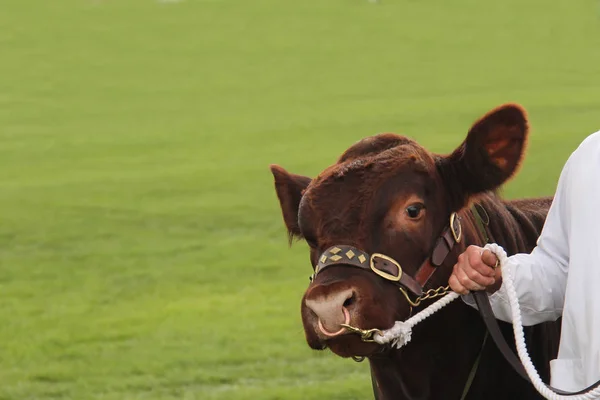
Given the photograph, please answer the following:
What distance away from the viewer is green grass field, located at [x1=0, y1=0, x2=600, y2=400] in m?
9.43

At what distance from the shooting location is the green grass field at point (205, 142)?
9430 mm

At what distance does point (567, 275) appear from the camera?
406cm

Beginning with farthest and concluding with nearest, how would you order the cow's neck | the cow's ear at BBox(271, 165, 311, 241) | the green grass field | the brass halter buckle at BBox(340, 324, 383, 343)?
the green grass field → the cow's ear at BBox(271, 165, 311, 241) → the cow's neck → the brass halter buckle at BBox(340, 324, 383, 343)

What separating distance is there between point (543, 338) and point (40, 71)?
83.1ft

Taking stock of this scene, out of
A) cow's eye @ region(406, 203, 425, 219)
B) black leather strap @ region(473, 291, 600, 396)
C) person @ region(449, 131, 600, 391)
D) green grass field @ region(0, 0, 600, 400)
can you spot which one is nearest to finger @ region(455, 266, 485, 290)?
person @ region(449, 131, 600, 391)

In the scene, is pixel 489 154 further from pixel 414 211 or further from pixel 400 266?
pixel 400 266

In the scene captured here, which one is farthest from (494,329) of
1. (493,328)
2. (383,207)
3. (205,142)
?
(205,142)

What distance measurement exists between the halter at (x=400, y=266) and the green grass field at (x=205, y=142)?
12.6 feet

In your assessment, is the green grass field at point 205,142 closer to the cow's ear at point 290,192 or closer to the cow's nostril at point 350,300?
the cow's ear at point 290,192

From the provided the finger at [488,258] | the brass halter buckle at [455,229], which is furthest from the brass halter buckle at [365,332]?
the brass halter buckle at [455,229]

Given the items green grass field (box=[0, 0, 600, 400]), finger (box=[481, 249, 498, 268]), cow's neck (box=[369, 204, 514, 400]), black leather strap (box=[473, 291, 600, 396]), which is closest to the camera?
finger (box=[481, 249, 498, 268])

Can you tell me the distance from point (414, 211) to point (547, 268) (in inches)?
20.3

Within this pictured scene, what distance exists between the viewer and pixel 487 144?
451 centimetres

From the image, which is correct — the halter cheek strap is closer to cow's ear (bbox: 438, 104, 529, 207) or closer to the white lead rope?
the white lead rope
